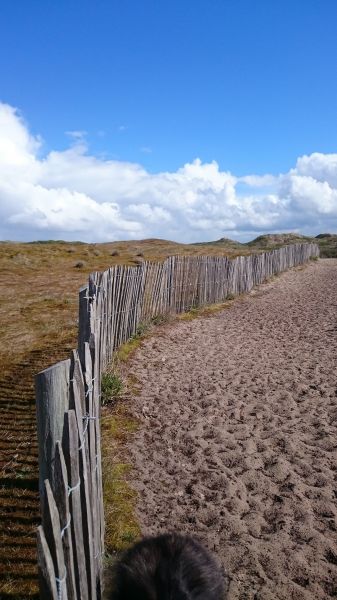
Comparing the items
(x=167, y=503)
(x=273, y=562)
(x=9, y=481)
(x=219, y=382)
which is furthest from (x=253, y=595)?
(x=219, y=382)

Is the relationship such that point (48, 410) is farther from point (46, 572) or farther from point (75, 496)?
point (46, 572)

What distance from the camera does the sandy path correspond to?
10.5ft

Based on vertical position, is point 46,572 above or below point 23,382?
above

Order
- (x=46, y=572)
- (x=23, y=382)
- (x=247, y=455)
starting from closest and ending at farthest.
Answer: (x=46, y=572), (x=247, y=455), (x=23, y=382)

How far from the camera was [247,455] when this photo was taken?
459 cm

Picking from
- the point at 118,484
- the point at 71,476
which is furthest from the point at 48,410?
the point at 118,484

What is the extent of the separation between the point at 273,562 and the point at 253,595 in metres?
0.34

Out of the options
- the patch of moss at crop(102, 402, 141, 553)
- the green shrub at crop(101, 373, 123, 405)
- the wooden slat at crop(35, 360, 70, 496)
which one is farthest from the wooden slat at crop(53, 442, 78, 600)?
the green shrub at crop(101, 373, 123, 405)

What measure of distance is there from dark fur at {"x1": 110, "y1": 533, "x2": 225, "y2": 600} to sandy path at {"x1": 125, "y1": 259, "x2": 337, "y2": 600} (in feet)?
3.93

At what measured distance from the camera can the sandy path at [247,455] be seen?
10.5 feet

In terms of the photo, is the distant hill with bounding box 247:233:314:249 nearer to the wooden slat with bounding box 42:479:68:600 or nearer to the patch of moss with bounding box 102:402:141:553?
the patch of moss with bounding box 102:402:141:553

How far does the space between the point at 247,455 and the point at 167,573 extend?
9.77 ft

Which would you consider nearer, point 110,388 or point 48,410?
point 48,410

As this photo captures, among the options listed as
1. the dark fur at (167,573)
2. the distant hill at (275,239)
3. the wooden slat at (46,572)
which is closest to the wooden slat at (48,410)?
the wooden slat at (46,572)
